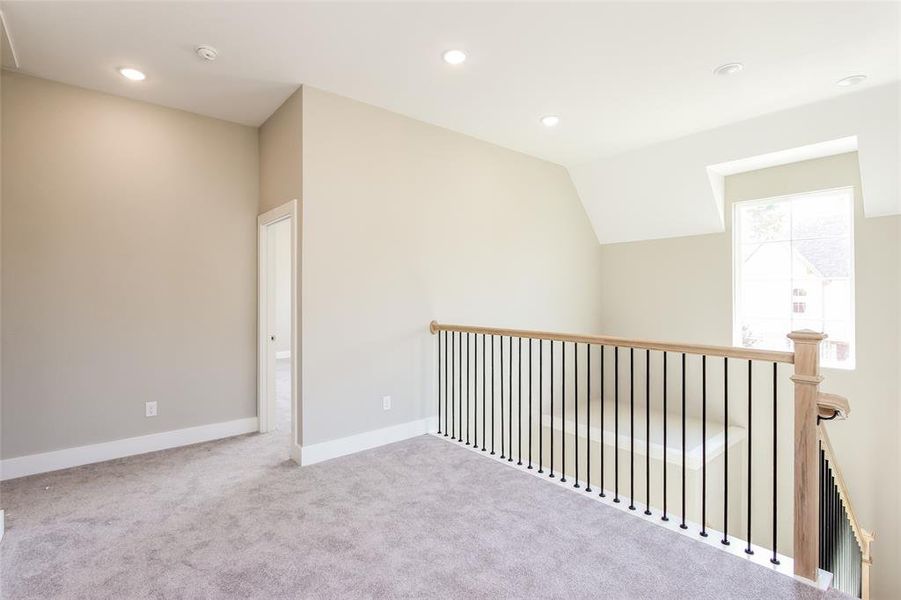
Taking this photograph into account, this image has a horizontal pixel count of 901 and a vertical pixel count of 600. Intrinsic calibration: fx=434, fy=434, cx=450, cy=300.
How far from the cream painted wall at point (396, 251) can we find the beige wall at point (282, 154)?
0.35 feet

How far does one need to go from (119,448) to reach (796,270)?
20.3ft

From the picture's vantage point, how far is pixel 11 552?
2.05m

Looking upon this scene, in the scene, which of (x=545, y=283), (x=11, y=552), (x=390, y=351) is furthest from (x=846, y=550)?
(x=11, y=552)

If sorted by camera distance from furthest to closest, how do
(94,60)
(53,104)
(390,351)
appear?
(390,351), (53,104), (94,60)

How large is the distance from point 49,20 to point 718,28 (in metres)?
3.70

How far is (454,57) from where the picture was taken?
2742 millimetres

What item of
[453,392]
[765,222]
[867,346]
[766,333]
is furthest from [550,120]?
[867,346]

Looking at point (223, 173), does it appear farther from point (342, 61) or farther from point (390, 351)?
point (390, 351)

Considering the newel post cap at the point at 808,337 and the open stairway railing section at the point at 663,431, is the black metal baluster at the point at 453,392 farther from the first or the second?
the newel post cap at the point at 808,337

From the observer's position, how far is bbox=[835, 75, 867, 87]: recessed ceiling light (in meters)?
2.98

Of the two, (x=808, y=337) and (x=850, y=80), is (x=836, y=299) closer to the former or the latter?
(x=850, y=80)

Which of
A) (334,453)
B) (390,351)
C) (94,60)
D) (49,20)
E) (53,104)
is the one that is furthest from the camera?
(390,351)

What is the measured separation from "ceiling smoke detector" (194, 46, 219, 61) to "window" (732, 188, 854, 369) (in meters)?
4.95

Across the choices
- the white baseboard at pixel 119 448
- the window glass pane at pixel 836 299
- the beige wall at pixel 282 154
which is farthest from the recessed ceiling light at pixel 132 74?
the window glass pane at pixel 836 299
